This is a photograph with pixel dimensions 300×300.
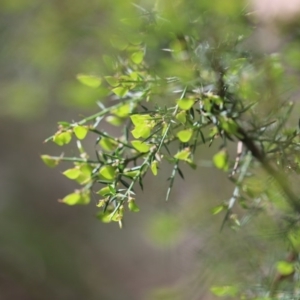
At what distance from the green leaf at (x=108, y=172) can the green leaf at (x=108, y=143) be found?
1.8 inches

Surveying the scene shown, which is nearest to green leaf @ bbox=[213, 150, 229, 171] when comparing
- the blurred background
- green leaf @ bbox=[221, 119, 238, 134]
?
green leaf @ bbox=[221, 119, 238, 134]

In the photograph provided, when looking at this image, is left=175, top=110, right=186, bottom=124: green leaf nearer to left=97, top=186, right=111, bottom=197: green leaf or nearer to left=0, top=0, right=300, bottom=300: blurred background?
left=97, top=186, right=111, bottom=197: green leaf

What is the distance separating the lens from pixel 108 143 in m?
0.40

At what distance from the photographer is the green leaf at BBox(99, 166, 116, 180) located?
35cm

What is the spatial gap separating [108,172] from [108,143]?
0.05 meters

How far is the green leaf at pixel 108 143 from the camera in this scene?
397 mm

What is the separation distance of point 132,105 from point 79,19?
12.0 inches

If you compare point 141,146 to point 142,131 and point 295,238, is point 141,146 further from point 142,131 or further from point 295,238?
point 295,238

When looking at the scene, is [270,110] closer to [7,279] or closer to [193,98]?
[193,98]

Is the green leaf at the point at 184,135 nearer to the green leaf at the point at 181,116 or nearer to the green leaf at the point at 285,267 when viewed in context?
the green leaf at the point at 181,116

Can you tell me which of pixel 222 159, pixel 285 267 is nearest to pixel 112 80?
pixel 222 159

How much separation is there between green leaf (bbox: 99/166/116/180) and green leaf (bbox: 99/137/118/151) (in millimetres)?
45

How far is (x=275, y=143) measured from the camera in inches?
14.7

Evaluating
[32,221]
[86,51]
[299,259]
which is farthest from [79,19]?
[32,221]
